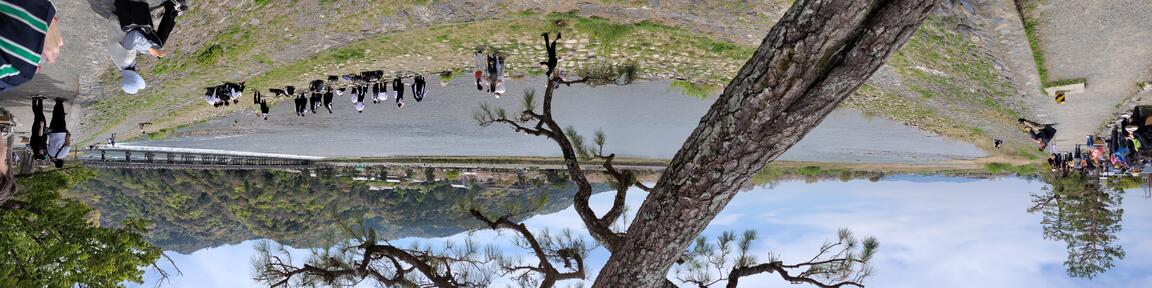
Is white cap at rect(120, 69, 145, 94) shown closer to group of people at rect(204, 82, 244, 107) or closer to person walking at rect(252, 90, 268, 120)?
group of people at rect(204, 82, 244, 107)

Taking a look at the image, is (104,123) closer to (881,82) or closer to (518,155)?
(518,155)

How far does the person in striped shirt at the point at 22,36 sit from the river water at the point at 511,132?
11.8 meters

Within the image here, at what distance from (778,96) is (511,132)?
55.9ft

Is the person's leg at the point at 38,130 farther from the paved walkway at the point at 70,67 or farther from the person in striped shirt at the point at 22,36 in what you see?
the person in striped shirt at the point at 22,36

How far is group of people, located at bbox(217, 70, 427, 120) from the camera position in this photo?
1500 cm

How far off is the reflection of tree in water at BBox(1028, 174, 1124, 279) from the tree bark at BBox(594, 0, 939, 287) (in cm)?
2065

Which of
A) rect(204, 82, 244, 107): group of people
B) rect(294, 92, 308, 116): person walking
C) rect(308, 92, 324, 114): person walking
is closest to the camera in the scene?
rect(204, 82, 244, 107): group of people

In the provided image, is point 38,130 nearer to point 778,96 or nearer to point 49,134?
point 49,134

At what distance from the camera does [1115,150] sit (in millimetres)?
14570

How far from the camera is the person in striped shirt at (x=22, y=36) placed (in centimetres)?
369

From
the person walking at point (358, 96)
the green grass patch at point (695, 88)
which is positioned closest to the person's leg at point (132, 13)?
the person walking at point (358, 96)

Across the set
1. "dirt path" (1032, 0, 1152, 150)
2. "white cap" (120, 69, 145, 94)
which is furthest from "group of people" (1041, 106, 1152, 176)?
"white cap" (120, 69, 145, 94)

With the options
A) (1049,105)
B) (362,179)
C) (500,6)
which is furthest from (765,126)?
(362,179)

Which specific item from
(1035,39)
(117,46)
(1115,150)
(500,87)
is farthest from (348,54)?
(1115,150)
